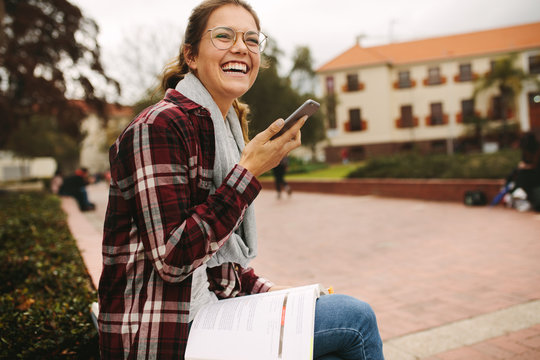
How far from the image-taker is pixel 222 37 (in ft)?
5.35

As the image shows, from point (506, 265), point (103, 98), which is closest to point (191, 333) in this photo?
point (506, 265)

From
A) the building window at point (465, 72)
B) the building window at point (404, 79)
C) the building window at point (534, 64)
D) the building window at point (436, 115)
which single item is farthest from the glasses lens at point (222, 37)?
the building window at point (465, 72)

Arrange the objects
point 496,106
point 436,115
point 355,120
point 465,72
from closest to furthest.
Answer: point 496,106 < point 465,72 < point 436,115 < point 355,120

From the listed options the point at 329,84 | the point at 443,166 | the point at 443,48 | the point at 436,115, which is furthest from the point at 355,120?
the point at 443,166

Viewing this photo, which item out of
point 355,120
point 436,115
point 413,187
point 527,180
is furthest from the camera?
point 355,120

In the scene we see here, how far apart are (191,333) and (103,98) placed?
15.2m

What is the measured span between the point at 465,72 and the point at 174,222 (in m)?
37.2

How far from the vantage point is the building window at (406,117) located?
34.8m

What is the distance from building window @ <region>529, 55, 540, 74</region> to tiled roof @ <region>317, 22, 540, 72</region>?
3.53 ft

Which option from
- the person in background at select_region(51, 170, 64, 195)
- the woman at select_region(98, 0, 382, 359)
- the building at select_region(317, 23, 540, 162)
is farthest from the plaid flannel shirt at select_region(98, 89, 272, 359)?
the building at select_region(317, 23, 540, 162)

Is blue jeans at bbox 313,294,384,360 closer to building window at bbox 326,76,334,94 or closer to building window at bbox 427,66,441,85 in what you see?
building window at bbox 326,76,334,94

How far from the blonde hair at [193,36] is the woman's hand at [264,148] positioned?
482 mm

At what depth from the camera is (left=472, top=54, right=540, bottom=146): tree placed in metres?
30.7

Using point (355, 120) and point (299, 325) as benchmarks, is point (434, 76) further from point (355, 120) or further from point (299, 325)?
point (299, 325)
